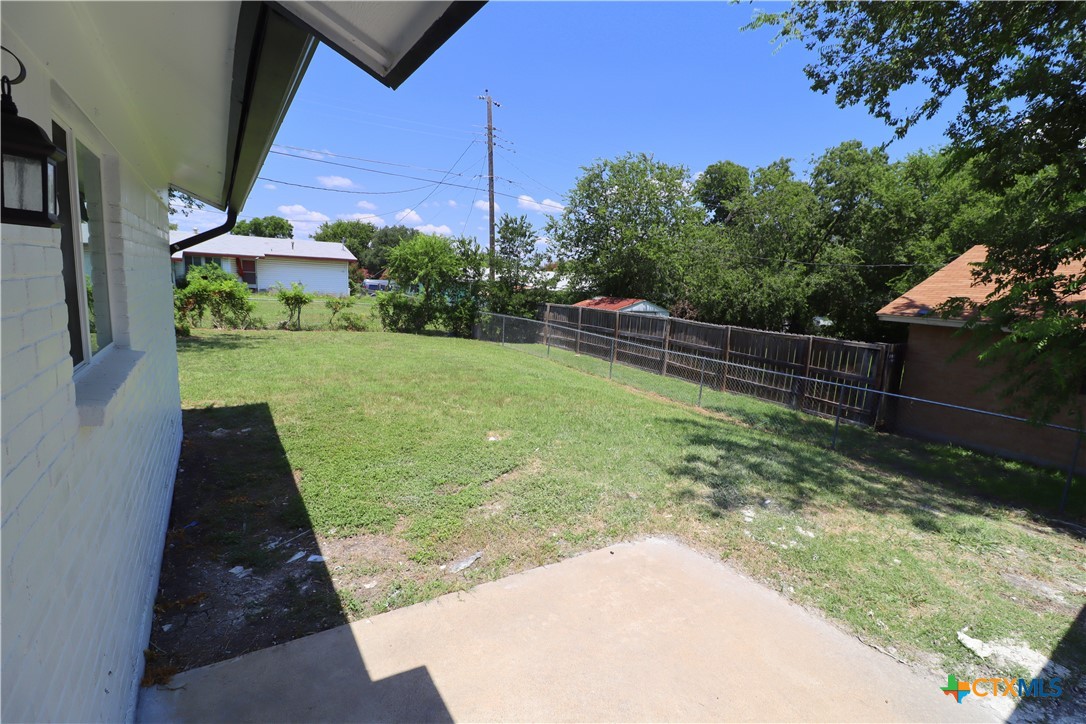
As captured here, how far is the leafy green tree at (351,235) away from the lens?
65938 millimetres

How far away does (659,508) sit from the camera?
4.89 m

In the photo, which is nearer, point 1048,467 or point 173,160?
point 173,160

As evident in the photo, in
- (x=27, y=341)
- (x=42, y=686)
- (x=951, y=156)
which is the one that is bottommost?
(x=42, y=686)

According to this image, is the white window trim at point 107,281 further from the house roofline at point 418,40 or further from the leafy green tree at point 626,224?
the leafy green tree at point 626,224

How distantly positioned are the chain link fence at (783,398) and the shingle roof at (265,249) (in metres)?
24.0

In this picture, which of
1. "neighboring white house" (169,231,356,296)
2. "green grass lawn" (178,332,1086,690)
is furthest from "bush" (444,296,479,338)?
"neighboring white house" (169,231,356,296)

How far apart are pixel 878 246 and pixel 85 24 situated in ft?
72.3

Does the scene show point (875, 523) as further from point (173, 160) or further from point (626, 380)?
point (626, 380)

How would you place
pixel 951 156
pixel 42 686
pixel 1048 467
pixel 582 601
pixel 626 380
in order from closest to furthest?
1. pixel 42 686
2. pixel 582 601
3. pixel 951 156
4. pixel 1048 467
5. pixel 626 380

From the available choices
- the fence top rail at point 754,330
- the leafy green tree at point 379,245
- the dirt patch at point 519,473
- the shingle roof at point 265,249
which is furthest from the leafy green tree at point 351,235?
the dirt patch at point 519,473

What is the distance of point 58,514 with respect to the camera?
1.42 metres

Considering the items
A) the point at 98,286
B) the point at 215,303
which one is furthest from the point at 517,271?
the point at 98,286

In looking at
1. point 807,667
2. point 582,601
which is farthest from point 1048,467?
point 582,601

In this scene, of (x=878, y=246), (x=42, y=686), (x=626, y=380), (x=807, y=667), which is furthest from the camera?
(x=878, y=246)
